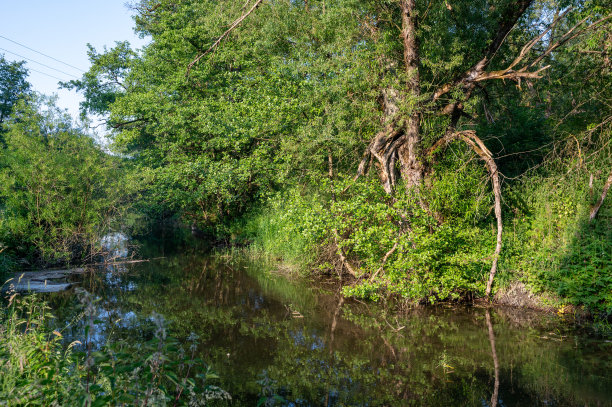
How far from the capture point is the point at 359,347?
7027 millimetres

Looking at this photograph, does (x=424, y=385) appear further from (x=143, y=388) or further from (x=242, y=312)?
(x=242, y=312)

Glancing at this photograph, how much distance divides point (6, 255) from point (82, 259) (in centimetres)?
227

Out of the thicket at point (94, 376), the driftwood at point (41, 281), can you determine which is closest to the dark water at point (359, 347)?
the driftwood at point (41, 281)

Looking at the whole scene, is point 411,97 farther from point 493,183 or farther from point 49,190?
point 49,190

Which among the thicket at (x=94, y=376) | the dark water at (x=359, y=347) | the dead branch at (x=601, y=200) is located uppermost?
the dead branch at (x=601, y=200)

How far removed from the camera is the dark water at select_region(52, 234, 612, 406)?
534 centimetres

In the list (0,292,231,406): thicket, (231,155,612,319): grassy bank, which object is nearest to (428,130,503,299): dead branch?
(231,155,612,319): grassy bank

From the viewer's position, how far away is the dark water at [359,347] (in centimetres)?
534

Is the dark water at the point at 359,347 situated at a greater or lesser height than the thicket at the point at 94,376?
lesser

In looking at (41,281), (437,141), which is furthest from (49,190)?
(437,141)

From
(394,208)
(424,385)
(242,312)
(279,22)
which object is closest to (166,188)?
(279,22)

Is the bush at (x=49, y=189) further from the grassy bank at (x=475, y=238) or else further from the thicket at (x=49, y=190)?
the grassy bank at (x=475, y=238)

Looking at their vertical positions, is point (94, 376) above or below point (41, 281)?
below

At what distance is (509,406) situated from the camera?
5.00m
